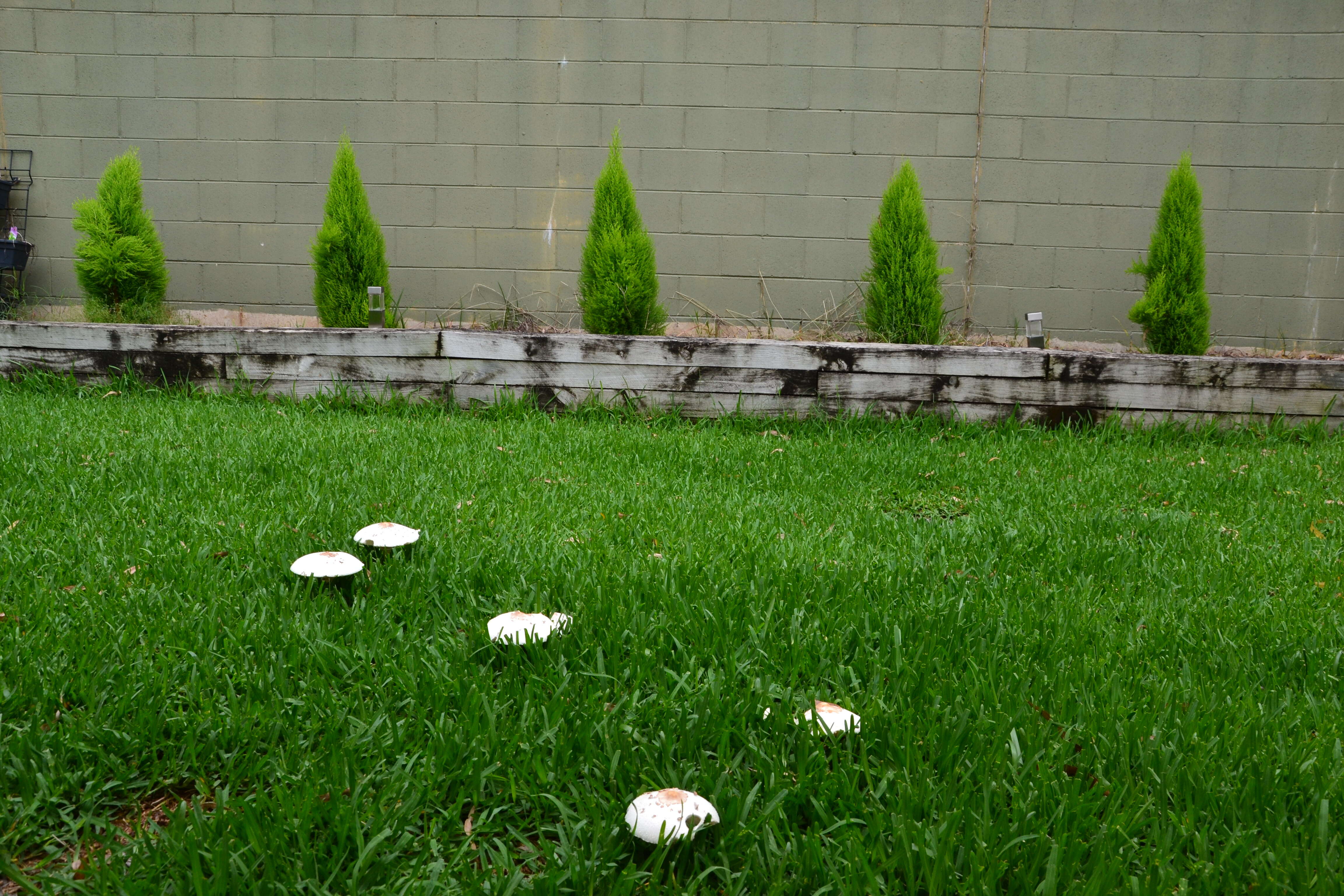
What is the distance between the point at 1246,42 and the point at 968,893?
6941 mm

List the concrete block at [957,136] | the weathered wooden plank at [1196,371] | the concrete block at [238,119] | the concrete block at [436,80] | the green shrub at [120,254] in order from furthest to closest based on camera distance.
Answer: the concrete block at [238,119]
the concrete block at [436,80]
the concrete block at [957,136]
the green shrub at [120,254]
the weathered wooden plank at [1196,371]

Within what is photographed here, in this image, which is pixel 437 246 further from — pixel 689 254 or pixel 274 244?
pixel 689 254

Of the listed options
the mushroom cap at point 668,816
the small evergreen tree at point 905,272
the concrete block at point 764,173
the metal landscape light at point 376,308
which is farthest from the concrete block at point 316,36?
the mushroom cap at point 668,816

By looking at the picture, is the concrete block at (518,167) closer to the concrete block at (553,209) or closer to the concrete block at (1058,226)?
the concrete block at (553,209)

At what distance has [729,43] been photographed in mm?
6043

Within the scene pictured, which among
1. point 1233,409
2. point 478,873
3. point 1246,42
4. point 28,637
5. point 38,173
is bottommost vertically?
point 478,873

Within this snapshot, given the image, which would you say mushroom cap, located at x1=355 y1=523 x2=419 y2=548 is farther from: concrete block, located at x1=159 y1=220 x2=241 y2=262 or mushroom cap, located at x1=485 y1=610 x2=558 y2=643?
concrete block, located at x1=159 y1=220 x2=241 y2=262

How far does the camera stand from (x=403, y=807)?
1343mm

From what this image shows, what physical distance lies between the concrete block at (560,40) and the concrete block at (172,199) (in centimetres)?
278

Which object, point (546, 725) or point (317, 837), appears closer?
point (317, 837)

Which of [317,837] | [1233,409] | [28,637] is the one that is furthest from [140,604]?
[1233,409]

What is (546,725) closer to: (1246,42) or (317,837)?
(317,837)

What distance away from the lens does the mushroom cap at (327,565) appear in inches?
80.0

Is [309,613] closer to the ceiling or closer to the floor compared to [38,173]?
closer to the floor
